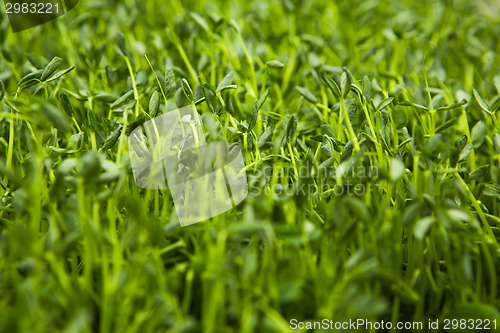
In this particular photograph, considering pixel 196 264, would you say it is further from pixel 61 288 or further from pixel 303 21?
pixel 303 21

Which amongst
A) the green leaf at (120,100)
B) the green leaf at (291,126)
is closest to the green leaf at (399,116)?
the green leaf at (291,126)

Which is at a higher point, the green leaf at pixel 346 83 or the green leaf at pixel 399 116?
the green leaf at pixel 346 83

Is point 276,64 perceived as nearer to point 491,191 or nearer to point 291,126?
point 291,126

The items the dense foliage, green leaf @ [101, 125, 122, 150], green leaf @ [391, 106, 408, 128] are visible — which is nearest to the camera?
the dense foliage

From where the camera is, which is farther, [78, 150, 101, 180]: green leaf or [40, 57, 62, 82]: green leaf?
[40, 57, 62, 82]: green leaf

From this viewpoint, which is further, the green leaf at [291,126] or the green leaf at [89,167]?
the green leaf at [291,126]

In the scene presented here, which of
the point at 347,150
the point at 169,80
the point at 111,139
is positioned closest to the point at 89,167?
the point at 111,139

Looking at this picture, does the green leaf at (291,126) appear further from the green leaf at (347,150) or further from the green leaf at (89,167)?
the green leaf at (89,167)

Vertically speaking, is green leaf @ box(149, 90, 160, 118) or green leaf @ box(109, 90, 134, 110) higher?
green leaf @ box(109, 90, 134, 110)

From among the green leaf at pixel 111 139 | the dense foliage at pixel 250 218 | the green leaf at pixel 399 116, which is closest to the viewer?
the dense foliage at pixel 250 218

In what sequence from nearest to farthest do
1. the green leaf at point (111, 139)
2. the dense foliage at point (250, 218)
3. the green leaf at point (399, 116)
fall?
the dense foliage at point (250, 218), the green leaf at point (111, 139), the green leaf at point (399, 116)

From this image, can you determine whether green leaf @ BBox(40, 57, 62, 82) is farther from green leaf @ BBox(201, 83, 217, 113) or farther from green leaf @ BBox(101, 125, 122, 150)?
green leaf @ BBox(201, 83, 217, 113)

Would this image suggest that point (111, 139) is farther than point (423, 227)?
Yes

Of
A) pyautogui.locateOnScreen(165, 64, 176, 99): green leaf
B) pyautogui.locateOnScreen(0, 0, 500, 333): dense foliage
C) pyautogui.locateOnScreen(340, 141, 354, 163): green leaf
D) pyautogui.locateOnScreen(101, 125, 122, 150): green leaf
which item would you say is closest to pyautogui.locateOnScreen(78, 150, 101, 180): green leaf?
pyautogui.locateOnScreen(0, 0, 500, 333): dense foliage
